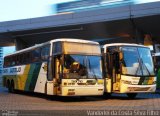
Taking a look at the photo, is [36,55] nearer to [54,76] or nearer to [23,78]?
[23,78]

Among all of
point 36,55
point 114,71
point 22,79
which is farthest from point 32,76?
point 114,71

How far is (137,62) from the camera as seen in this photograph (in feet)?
58.1

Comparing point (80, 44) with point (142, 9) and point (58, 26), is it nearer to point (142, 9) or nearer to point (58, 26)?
point (142, 9)

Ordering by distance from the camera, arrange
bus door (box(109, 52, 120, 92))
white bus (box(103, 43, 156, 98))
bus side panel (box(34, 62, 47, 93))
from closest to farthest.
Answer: white bus (box(103, 43, 156, 98)) → bus door (box(109, 52, 120, 92)) → bus side panel (box(34, 62, 47, 93))

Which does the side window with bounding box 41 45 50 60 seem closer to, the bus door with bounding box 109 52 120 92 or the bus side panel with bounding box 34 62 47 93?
the bus side panel with bounding box 34 62 47 93

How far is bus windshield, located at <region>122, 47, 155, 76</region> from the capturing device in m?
17.4

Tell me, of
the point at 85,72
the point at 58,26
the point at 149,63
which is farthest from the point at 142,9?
the point at 85,72

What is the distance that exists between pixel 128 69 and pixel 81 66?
2.42m

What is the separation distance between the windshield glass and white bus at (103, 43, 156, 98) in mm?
868

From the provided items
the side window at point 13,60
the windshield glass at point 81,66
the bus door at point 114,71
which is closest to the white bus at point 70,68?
the windshield glass at point 81,66

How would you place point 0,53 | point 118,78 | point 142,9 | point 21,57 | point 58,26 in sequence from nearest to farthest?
point 118,78 → point 21,57 → point 142,9 → point 58,26 → point 0,53

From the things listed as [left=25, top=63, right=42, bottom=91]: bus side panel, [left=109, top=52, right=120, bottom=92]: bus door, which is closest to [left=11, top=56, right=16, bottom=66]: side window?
[left=25, top=63, right=42, bottom=91]: bus side panel

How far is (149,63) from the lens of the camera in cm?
1819

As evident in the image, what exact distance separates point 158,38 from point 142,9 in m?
11.0
